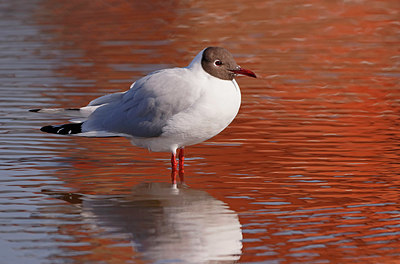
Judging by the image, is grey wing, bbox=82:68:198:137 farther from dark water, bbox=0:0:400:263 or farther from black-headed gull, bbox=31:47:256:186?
dark water, bbox=0:0:400:263

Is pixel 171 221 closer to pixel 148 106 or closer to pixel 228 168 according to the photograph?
pixel 148 106

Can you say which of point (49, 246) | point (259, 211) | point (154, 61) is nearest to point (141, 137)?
point (259, 211)

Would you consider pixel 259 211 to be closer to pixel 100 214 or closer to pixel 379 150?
pixel 100 214

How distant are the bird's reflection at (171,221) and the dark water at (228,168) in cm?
2

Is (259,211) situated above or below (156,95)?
below

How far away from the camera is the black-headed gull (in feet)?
25.2

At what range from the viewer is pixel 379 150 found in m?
8.88

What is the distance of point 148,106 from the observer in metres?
7.93

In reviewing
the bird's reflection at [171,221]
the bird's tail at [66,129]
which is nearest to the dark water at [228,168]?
the bird's reflection at [171,221]

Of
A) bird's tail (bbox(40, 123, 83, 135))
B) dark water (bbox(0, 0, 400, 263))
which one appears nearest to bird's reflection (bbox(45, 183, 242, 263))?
dark water (bbox(0, 0, 400, 263))

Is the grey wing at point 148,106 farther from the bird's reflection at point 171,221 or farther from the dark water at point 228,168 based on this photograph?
the bird's reflection at point 171,221

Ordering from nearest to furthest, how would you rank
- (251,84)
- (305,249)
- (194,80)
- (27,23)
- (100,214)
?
1. (305,249)
2. (100,214)
3. (194,80)
4. (251,84)
5. (27,23)

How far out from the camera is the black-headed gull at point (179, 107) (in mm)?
7668

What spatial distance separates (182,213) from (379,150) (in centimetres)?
279
